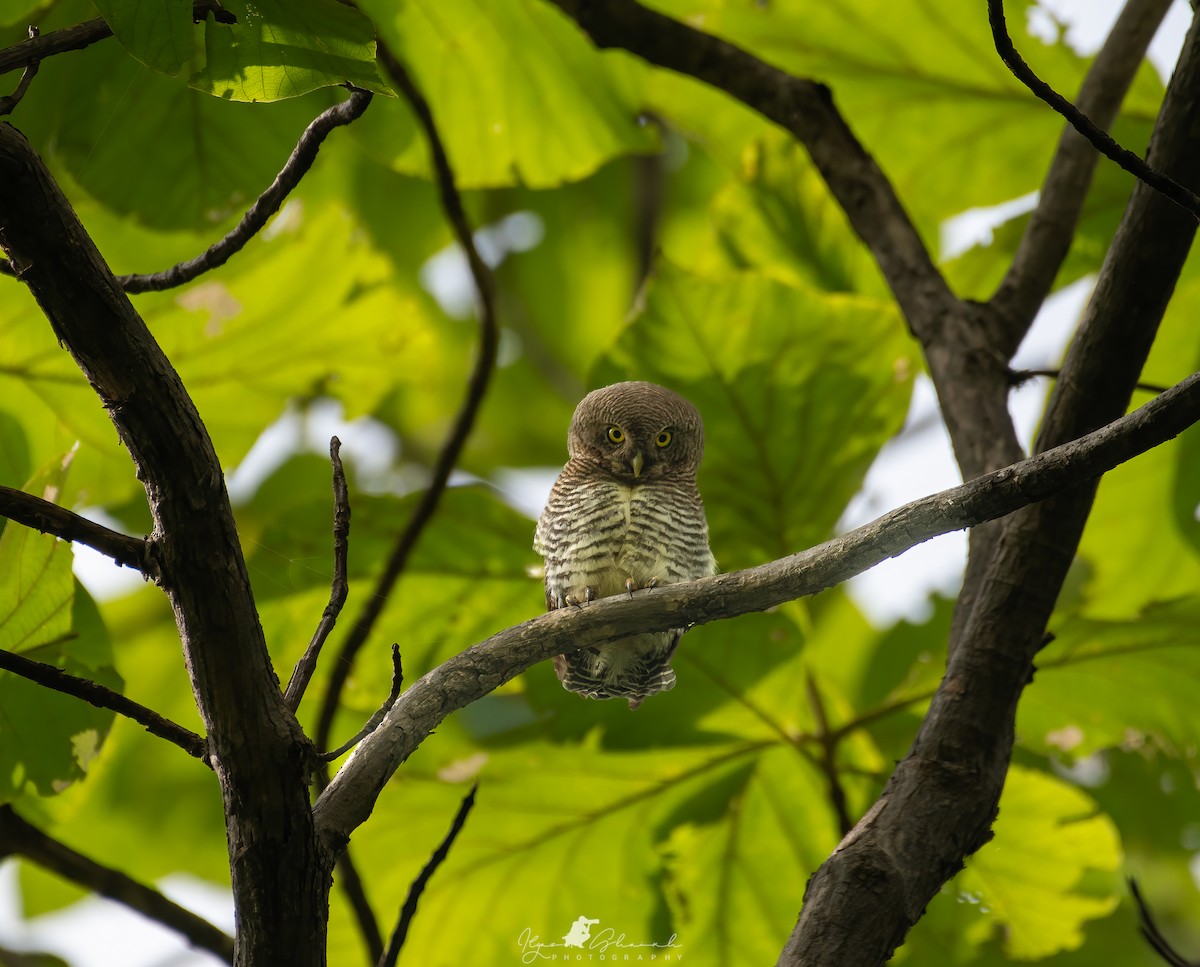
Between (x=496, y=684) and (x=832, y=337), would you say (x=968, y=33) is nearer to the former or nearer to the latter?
(x=832, y=337)

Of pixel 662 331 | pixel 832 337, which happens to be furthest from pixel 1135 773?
pixel 662 331

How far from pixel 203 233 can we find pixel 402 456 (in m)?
3.19

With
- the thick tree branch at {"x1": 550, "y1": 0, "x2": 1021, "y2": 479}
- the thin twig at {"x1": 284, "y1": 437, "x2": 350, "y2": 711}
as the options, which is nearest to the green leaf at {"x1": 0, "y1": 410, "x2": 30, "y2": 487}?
the thin twig at {"x1": 284, "y1": 437, "x2": 350, "y2": 711}

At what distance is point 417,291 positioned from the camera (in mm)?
5391

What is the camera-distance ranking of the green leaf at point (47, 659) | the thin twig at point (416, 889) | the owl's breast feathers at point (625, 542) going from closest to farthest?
the thin twig at point (416, 889), the green leaf at point (47, 659), the owl's breast feathers at point (625, 542)

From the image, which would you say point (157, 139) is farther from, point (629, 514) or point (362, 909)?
point (362, 909)

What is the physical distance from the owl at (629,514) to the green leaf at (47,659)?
2.84ft

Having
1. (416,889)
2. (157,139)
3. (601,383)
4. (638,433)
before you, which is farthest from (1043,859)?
(157,139)

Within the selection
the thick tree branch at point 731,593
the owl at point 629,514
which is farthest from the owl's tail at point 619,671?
the thick tree branch at point 731,593

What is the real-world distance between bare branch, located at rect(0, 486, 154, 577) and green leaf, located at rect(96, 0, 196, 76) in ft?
1.76

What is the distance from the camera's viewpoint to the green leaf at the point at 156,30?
1.42 metres

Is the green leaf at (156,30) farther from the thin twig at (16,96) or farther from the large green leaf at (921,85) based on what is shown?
the large green leaf at (921,85)

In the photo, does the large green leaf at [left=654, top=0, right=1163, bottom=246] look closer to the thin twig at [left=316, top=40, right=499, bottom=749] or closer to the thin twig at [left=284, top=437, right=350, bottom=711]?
the thin twig at [left=316, top=40, right=499, bottom=749]

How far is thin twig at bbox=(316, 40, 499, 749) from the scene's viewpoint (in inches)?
97.2
